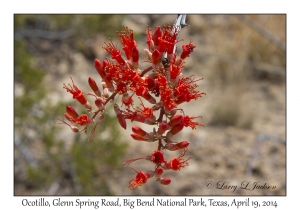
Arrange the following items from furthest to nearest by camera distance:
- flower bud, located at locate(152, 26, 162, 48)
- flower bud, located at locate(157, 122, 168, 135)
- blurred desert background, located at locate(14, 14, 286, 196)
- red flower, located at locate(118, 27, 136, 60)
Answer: blurred desert background, located at locate(14, 14, 286, 196) → red flower, located at locate(118, 27, 136, 60) → flower bud, located at locate(152, 26, 162, 48) → flower bud, located at locate(157, 122, 168, 135)

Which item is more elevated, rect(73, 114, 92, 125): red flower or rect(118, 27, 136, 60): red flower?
rect(118, 27, 136, 60): red flower

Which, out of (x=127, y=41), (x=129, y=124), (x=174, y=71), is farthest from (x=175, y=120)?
(x=129, y=124)

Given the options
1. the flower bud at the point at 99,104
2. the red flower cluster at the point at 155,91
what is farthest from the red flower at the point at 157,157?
the flower bud at the point at 99,104

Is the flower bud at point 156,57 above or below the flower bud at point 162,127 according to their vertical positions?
above

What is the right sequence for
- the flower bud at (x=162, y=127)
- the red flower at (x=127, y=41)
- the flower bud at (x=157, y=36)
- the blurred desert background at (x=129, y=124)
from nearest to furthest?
the flower bud at (x=162, y=127) → the flower bud at (x=157, y=36) → the red flower at (x=127, y=41) → the blurred desert background at (x=129, y=124)

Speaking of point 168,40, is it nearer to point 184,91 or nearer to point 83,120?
point 184,91

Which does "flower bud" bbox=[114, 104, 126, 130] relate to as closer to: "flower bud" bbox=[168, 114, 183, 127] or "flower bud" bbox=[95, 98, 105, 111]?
"flower bud" bbox=[95, 98, 105, 111]

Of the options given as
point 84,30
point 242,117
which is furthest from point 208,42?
point 84,30

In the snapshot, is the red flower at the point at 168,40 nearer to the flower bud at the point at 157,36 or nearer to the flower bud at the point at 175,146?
the flower bud at the point at 157,36

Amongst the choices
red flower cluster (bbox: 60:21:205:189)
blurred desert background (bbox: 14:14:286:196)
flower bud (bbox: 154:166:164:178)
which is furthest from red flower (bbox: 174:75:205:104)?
blurred desert background (bbox: 14:14:286:196)

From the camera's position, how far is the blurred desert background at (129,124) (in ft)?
14.4

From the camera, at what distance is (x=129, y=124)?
5.20m

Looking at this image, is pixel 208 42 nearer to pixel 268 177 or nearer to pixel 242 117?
pixel 242 117

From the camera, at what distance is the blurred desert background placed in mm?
4375
